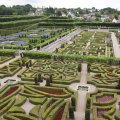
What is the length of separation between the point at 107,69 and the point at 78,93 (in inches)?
319

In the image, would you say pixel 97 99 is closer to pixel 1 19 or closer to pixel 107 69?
pixel 107 69

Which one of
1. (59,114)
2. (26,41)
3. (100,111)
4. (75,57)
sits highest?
(26,41)

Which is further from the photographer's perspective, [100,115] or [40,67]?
[40,67]

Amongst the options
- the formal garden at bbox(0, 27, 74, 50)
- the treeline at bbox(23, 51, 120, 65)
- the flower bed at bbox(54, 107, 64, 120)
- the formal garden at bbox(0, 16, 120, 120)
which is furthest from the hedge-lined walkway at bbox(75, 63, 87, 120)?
the formal garden at bbox(0, 27, 74, 50)

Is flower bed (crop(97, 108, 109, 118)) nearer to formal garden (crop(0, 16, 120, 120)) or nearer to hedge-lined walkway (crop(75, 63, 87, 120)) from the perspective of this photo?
formal garden (crop(0, 16, 120, 120))

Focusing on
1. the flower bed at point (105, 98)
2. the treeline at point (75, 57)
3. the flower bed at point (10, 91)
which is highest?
the treeline at point (75, 57)

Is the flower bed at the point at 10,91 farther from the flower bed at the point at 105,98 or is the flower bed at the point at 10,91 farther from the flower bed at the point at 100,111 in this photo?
the flower bed at the point at 100,111

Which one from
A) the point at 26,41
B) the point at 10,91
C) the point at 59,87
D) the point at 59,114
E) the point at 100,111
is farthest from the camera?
the point at 26,41

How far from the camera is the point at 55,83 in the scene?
2322cm

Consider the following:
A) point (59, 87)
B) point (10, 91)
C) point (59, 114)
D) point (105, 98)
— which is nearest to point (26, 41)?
point (59, 87)

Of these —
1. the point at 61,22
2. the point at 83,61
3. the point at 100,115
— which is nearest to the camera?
the point at 100,115

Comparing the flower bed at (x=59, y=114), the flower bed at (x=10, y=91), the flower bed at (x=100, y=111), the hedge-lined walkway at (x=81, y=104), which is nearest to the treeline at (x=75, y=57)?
the hedge-lined walkway at (x=81, y=104)

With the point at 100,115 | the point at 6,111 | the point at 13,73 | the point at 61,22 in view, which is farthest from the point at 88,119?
the point at 61,22

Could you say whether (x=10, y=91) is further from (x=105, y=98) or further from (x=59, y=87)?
(x=105, y=98)
